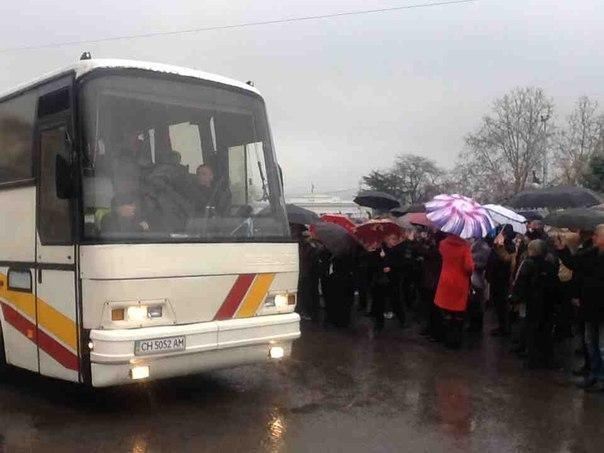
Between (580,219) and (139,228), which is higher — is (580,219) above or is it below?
below

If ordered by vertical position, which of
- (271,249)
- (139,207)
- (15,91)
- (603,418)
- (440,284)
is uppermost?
(15,91)

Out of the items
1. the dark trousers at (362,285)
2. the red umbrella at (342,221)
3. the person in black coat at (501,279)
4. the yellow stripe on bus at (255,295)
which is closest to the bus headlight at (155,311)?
the yellow stripe on bus at (255,295)

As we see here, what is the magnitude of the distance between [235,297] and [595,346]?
426 cm

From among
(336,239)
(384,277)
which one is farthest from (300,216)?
(384,277)

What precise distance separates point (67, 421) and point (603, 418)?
5377mm

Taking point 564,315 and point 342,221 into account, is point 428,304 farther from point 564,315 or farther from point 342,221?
point 342,221

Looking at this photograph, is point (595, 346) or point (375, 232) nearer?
point (595, 346)

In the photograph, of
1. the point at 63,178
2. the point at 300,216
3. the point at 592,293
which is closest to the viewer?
the point at 63,178

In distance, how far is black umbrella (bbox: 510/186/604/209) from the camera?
1411cm

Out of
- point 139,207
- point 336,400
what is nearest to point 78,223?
point 139,207

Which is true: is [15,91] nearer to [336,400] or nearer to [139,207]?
[139,207]

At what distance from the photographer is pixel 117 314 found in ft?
21.9

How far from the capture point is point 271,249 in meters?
7.69

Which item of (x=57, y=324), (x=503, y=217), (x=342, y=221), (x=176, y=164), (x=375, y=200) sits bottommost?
(x=57, y=324)
